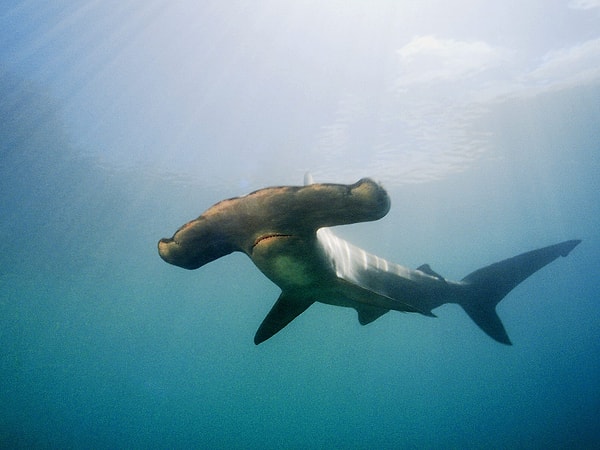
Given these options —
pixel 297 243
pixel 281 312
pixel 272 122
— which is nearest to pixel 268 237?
pixel 297 243

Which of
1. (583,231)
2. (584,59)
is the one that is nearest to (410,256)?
(583,231)

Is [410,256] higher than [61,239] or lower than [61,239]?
lower

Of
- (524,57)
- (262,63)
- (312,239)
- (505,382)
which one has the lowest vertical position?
(505,382)

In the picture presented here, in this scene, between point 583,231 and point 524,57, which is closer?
point 524,57

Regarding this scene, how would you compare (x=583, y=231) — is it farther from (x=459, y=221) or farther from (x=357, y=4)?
(x=357, y=4)

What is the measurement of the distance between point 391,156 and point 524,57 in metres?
9.08

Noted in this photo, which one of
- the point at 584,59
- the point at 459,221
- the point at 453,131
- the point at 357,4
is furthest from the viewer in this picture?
the point at 459,221

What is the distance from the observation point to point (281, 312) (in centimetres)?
416

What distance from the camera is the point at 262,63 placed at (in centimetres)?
1623

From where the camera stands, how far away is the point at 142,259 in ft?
110

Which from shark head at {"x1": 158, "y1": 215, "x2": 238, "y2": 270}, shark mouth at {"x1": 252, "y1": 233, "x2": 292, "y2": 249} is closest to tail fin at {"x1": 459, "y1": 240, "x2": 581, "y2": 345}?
shark mouth at {"x1": 252, "y1": 233, "x2": 292, "y2": 249}

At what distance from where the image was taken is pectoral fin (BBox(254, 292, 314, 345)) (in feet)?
13.0

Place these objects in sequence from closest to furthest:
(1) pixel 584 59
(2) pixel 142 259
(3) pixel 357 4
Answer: (3) pixel 357 4
(1) pixel 584 59
(2) pixel 142 259

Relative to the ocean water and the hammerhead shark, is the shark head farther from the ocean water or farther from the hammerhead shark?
the ocean water
